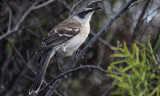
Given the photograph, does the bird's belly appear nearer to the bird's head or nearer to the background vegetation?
the bird's head

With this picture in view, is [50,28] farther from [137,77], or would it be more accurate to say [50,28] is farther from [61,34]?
[137,77]

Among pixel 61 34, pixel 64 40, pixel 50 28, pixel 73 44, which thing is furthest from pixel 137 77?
pixel 50 28

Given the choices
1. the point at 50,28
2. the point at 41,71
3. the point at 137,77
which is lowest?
the point at 50,28

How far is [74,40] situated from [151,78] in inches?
97.2

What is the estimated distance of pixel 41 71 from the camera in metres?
3.67

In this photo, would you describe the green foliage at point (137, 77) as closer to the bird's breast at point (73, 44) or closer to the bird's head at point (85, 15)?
the bird's breast at point (73, 44)

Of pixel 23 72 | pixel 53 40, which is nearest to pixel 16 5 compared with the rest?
pixel 23 72

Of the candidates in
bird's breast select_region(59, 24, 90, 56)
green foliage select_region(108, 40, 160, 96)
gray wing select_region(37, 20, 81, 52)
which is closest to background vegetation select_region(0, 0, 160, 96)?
gray wing select_region(37, 20, 81, 52)

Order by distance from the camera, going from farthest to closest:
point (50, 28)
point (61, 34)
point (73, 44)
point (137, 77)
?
point (50, 28), point (61, 34), point (73, 44), point (137, 77)

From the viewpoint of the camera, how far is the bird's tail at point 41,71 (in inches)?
133

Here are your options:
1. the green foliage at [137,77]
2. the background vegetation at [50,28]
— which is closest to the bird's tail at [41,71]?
the background vegetation at [50,28]

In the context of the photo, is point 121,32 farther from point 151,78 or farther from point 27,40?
point 151,78

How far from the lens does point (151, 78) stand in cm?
179

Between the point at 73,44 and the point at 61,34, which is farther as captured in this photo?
the point at 61,34
